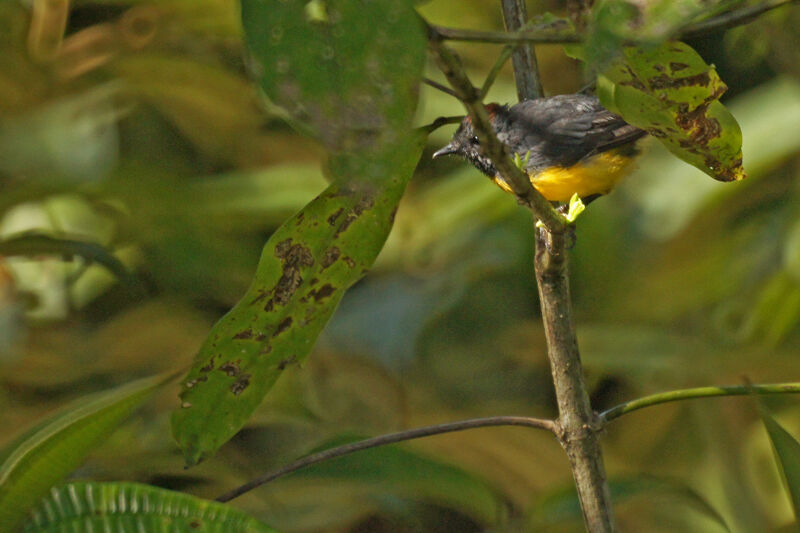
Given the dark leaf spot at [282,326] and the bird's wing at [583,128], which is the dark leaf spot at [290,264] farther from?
the bird's wing at [583,128]

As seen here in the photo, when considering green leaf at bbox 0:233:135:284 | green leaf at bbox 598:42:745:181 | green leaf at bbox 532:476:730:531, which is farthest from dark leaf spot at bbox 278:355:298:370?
green leaf at bbox 0:233:135:284

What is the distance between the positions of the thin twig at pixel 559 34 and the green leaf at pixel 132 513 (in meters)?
0.40

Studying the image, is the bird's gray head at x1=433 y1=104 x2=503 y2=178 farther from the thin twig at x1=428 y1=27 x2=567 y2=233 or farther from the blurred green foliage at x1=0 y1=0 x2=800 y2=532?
the thin twig at x1=428 y1=27 x2=567 y2=233

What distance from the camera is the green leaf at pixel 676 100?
0.54 m

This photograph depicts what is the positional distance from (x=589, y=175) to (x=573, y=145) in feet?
0.17

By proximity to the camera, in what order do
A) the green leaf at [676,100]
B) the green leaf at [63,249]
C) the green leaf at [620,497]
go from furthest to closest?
1. the green leaf at [63,249]
2. the green leaf at [620,497]
3. the green leaf at [676,100]

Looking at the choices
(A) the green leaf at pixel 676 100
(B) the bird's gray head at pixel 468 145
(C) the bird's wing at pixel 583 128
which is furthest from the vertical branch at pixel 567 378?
(B) the bird's gray head at pixel 468 145

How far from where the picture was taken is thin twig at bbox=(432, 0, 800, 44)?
1.42ft

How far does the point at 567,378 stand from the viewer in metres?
0.70

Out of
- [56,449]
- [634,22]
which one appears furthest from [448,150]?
[634,22]

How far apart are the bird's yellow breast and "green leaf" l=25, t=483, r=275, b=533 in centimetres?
80

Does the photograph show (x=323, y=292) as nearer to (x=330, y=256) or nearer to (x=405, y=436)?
(x=330, y=256)

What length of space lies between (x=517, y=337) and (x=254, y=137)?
2.60ft

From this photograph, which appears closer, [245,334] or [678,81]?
[678,81]
